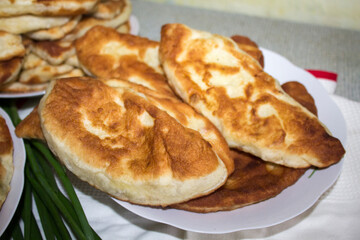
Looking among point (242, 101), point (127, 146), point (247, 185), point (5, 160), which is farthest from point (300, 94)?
point (5, 160)

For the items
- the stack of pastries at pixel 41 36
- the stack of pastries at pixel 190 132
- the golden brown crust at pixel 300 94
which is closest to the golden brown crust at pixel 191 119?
the stack of pastries at pixel 190 132

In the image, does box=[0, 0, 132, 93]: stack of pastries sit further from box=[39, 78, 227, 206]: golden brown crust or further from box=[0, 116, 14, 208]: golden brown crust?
box=[39, 78, 227, 206]: golden brown crust

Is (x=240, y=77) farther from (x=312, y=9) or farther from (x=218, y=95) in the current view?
(x=312, y=9)

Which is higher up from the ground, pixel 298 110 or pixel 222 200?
pixel 298 110

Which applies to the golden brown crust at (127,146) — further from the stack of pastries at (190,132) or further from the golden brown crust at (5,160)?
the golden brown crust at (5,160)

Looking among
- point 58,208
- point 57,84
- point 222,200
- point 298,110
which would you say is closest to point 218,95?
point 298,110

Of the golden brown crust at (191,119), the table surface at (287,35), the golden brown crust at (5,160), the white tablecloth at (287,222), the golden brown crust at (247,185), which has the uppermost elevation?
the golden brown crust at (191,119)

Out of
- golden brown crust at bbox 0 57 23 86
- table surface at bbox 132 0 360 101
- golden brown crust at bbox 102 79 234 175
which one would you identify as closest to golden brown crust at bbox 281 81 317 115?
golden brown crust at bbox 102 79 234 175

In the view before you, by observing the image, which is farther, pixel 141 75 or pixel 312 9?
pixel 312 9
